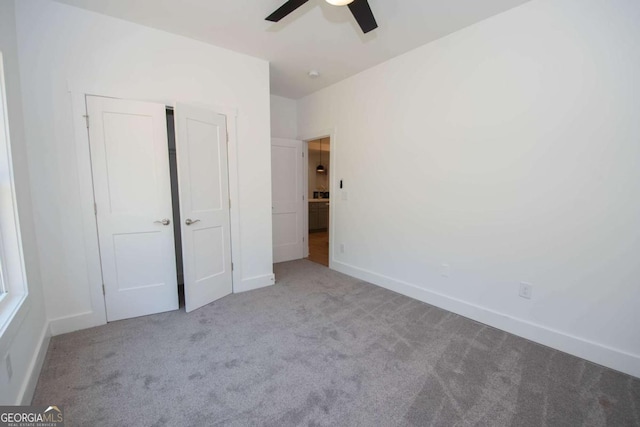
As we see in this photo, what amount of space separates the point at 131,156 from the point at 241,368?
85.6 inches

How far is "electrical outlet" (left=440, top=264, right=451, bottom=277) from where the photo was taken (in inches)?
110

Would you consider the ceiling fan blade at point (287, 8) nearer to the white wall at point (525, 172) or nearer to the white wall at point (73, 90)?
the white wall at point (73, 90)

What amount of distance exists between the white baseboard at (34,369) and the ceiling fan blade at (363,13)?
10.3ft

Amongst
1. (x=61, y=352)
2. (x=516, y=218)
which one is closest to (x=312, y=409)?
(x=61, y=352)

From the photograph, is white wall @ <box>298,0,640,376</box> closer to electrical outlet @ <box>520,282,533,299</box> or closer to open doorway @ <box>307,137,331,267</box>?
electrical outlet @ <box>520,282,533,299</box>

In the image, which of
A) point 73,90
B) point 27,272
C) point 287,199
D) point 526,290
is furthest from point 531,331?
point 73,90

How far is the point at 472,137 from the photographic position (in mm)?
2547

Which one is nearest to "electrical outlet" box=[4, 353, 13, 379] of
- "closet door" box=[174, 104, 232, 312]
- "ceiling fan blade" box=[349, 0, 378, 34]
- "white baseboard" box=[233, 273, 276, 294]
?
"closet door" box=[174, 104, 232, 312]

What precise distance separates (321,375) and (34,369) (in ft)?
6.34

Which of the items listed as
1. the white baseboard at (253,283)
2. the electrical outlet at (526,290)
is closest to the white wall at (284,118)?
the white baseboard at (253,283)

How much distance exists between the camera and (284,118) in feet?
15.1

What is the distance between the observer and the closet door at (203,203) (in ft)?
8.67

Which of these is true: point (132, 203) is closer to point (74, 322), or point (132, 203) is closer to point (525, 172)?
point (74, 322)

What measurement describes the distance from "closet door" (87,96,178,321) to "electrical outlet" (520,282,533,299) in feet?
11.2
